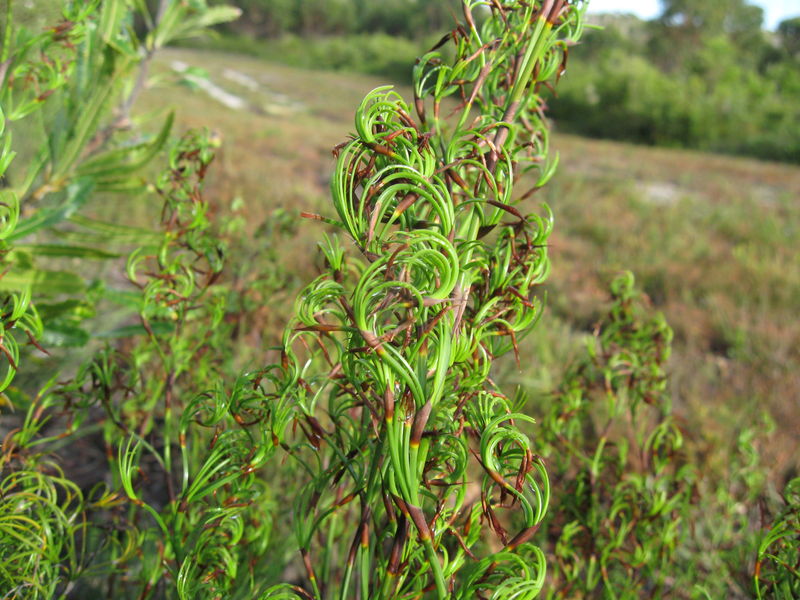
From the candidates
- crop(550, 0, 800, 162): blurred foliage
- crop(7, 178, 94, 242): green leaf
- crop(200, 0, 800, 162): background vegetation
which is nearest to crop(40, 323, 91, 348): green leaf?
crop(7, 178, 94, 242): green leaf

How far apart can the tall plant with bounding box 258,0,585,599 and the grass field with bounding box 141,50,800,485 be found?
23cm

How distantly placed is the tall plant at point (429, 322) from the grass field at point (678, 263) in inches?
8.9

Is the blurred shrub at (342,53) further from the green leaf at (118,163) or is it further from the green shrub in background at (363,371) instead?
the green shrub in background at (363,371)

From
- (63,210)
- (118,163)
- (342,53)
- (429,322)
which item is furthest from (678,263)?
(342,53)

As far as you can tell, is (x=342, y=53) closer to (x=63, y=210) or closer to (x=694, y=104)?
(x=694, y=104)

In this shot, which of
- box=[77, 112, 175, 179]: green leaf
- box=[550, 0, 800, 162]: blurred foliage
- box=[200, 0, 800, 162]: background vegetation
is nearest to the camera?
box=[77, 112, 175, 179]: green leaf

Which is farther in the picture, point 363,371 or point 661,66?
point 661,66

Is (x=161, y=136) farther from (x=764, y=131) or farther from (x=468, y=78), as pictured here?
(x=764, y=131)

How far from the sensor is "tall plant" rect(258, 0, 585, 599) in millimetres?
538

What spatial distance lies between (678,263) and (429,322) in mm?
4881

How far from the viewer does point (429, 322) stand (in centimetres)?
58

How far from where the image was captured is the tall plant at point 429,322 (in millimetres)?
538

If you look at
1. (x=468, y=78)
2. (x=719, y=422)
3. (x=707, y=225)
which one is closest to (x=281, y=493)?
(x=468, y=78)

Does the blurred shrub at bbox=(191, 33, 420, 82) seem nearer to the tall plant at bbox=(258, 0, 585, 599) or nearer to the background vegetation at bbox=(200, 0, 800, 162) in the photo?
the background vegetation at bbox=(200, 0, 800, 162)
